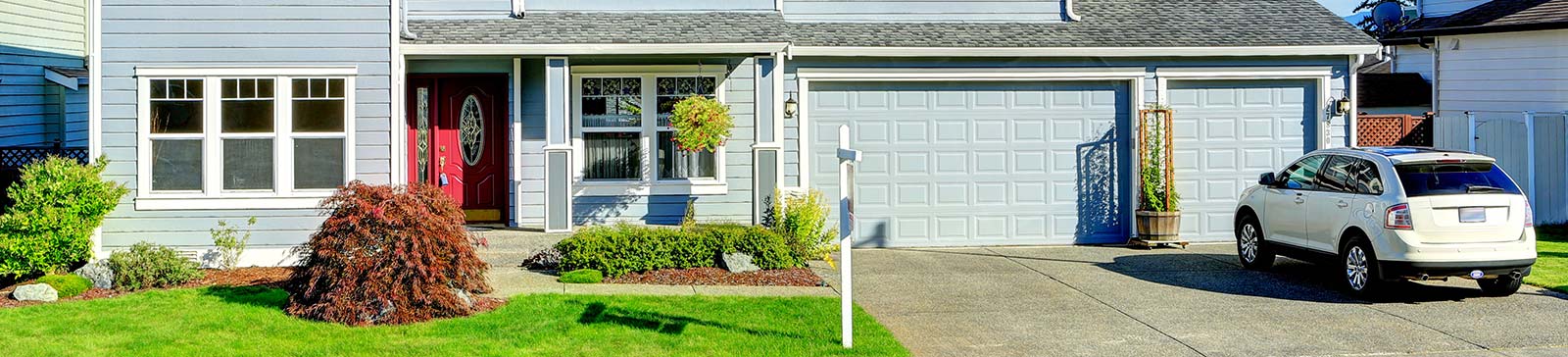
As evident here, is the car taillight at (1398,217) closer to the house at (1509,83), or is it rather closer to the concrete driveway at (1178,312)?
the concrete driveway at (1178,312)

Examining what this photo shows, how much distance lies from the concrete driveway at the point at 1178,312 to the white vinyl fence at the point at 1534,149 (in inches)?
241

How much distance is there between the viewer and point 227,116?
11.8 m

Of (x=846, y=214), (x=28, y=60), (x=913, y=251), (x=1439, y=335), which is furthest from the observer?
(x=28, y=60)

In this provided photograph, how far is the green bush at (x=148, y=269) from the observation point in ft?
34.1

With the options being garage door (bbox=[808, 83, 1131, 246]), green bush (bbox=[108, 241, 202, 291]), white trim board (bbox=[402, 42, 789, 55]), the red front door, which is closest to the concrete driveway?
garage door (bbox=[808, 83, 1131, 246])

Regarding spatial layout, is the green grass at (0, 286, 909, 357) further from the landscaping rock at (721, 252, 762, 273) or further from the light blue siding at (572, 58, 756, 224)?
the light blue siding at (572, 58, 756, 224)

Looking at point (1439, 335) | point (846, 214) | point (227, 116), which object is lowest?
point (1439, 335)

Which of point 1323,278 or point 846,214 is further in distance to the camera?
point 1323,278

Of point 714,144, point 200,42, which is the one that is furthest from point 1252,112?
point 200,42

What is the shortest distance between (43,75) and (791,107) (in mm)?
11027

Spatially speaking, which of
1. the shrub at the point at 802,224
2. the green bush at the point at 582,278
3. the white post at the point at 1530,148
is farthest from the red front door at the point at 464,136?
the white post at the point at 1530,148

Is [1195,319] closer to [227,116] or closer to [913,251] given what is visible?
[913,251]

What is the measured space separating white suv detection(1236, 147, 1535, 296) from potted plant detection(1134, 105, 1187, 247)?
332 cm

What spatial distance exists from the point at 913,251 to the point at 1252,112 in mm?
4498
